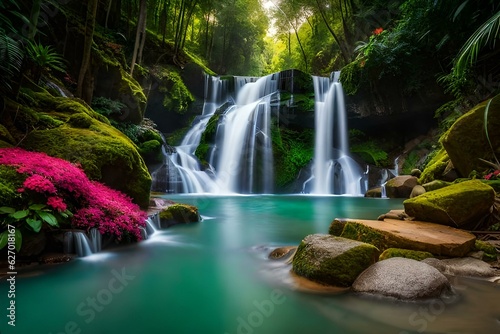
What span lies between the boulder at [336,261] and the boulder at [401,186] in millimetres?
9097

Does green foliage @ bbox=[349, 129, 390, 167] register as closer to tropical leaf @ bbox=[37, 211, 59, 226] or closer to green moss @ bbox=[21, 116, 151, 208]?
green moss @ bbox=[21, 116, 151, 208]

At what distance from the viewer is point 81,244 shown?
13.2ft

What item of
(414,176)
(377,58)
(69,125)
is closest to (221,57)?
(377,58)

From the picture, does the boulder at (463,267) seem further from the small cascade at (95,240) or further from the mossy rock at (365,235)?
the small cascade at (95,240)

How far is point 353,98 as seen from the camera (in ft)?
52.7

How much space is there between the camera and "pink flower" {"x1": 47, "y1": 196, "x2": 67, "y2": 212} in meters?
3.75

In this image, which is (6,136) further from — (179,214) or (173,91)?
(173,91)

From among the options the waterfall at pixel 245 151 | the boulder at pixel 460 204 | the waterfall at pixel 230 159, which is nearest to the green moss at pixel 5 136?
the boulder at pixel 460 204

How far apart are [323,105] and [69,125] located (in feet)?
44.2

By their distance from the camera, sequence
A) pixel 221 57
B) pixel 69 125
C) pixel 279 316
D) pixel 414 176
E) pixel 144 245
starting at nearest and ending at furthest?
pixel 279 316 < pixel 144 245 < pixel 69 125 < pixel 414 176 < pixel 221 57

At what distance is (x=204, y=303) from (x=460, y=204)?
3988 mm

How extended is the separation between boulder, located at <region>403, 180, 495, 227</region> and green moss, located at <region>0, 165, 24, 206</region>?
5.85 metres

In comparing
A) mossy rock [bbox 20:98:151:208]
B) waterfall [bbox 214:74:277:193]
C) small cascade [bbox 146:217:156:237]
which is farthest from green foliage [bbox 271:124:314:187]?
small cascade [bbox 146:217:156:237]

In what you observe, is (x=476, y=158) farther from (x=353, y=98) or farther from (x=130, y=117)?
(x=130, y=117)
